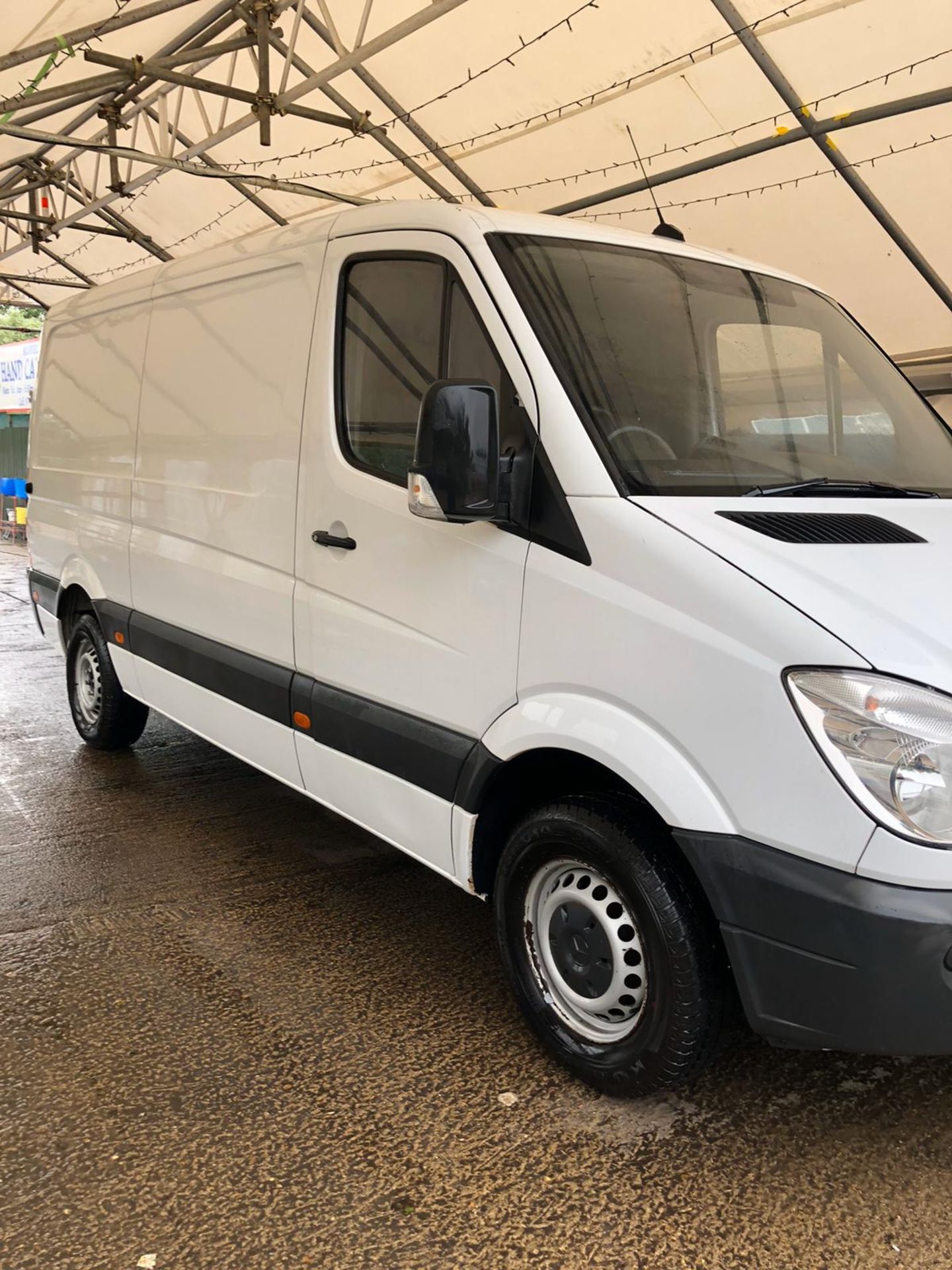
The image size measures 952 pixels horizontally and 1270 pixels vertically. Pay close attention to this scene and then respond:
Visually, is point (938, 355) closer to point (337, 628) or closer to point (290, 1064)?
point (337, 628)

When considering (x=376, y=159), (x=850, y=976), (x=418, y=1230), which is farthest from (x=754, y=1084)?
(x=376, y=159)

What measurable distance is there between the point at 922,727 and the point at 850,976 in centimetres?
52

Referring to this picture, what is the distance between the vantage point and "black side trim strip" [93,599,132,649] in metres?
4.79

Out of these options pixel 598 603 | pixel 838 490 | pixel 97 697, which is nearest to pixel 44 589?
pixel 97 697

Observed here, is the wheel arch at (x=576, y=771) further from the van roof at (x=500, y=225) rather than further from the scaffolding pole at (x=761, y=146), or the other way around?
the scaffolding pole at (x=761, y=146)

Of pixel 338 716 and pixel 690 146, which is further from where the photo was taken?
pixel 690 146

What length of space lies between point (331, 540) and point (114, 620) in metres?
2.14

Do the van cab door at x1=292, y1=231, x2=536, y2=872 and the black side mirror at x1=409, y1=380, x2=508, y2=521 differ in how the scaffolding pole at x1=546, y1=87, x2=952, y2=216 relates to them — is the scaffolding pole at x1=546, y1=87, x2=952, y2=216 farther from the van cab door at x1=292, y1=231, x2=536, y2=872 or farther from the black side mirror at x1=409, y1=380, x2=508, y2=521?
the black side mirror at x1=409, y1=380, x2=508, y2=521

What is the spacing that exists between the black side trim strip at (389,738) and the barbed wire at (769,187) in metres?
4.30

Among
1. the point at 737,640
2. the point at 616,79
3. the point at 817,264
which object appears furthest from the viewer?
the point at 817,264

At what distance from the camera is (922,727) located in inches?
77.4

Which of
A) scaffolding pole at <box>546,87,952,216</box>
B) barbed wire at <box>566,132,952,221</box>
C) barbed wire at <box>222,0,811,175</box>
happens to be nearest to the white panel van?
scaffolding pole at <box>546,87,952,216</box>

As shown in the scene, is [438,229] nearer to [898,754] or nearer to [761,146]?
[898,754]

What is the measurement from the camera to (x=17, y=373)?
738 inches
